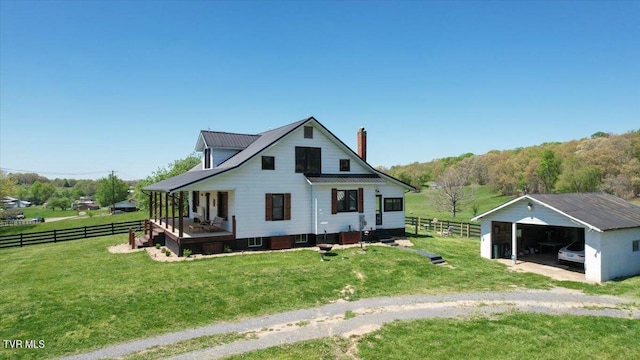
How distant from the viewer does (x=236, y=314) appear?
36.6 feet

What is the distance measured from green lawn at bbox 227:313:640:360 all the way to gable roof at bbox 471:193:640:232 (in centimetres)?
587

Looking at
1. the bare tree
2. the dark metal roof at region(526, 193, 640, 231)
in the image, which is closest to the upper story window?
the dark metal roof at region(526, 193, 640, 231)

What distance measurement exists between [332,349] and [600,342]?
723 cm

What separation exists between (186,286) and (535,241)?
19.9m

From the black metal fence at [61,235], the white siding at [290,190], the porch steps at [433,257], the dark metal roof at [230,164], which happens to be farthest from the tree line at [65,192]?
the porch steps at [433,257]

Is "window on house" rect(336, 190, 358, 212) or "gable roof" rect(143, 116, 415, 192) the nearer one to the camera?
"gable roof" rect(143, 116, 415, 192)

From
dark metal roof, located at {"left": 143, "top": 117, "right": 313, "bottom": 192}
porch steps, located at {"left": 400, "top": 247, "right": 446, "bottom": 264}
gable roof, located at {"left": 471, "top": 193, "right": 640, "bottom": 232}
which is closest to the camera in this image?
gable roof, located at {"left": 471, "top": 193, "right": 640, "bottom": 232}

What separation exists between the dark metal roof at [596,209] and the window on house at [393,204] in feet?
29.2

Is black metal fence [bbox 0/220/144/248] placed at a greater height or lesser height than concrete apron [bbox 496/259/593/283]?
greater

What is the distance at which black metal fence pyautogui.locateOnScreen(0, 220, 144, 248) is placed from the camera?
24844 mm

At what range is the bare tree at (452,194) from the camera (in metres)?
49.2

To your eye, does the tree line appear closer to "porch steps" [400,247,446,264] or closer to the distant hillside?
"porch steps" [400,247,446,264]

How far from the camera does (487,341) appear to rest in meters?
9.28

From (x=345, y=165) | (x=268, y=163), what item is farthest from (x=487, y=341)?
(x=345, y=165)
